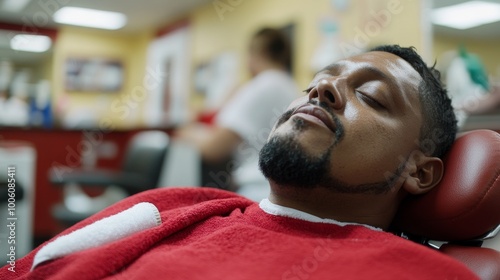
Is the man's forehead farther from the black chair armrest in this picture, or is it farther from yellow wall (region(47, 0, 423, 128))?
yellow wall (region(47, 0, 423, 128))

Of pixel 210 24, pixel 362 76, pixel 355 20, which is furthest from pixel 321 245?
pixel 210 24

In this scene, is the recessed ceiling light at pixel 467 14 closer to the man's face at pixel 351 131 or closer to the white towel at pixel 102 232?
the man's face at pixel 351 131

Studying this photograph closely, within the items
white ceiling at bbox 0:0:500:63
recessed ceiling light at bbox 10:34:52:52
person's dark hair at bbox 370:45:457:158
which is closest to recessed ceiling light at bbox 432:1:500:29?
person's dark hair at bbox 370:45:457:158

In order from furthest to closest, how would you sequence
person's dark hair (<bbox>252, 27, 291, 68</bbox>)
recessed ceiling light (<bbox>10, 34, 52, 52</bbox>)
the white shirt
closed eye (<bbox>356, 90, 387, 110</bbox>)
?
1. recessed ceiling light (<bbox>10, 34, 52, 52</bbox>)
2. person's dark hair (<bbox>252, 27, 291, 68</bbox>)
3. the white shirt
4. closed eye (<bbox>356, 90, 387, 110</bbox>)

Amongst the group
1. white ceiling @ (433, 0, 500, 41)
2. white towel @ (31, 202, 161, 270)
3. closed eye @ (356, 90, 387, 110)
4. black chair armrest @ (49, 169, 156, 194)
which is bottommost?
black chair armrest @ (49, 169, 156, 194)

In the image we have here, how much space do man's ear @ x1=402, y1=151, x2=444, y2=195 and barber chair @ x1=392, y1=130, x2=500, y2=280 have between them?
2cm

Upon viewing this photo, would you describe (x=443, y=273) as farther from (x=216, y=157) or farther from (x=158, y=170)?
(x=158, y=170)

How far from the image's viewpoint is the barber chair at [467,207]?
0.87m

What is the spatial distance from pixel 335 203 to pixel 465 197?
0.80ft

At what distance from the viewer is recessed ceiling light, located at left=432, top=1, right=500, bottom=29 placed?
2365 mm

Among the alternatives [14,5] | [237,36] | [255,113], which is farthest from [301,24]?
[14,5]

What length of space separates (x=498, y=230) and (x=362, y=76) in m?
0.42

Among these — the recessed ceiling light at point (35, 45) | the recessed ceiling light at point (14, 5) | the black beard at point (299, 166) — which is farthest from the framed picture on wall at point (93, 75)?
the black beard at point (299, 166)

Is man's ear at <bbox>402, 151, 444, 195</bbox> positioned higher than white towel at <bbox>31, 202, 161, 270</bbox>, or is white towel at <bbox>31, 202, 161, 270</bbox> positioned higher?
man's ear at <bbox>402, 151, 444, 195</bbox>
